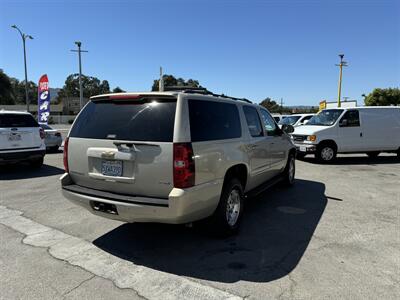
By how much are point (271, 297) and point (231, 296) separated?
0.38 metres

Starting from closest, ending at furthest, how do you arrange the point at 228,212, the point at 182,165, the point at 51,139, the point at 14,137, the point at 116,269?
the point at 182,165
the point at 116,269
the point at 228,212
the point at 14,137
the point at 51,139

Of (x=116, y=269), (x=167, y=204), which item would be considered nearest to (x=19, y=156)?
(x=116, y=269)

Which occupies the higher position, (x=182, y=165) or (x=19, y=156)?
(x=182, y=165)

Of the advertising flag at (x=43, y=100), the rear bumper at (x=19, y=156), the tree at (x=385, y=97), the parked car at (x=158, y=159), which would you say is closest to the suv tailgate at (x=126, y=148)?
the parked car at (x=158, y=159)

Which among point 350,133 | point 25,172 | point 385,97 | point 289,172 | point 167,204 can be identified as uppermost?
point 385,97

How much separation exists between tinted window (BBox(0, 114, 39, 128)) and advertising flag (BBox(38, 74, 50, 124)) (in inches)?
589

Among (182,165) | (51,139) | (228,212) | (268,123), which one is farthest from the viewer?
(51,139)

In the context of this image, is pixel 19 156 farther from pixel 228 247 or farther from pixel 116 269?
pixel 228 247

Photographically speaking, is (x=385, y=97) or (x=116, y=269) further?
(x=385, y=97)

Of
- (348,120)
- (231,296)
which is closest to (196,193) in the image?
(231,296)

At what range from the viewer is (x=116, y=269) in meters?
3.49

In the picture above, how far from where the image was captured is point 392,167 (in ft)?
36.3

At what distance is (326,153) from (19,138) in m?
10.3

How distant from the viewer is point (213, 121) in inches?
161
